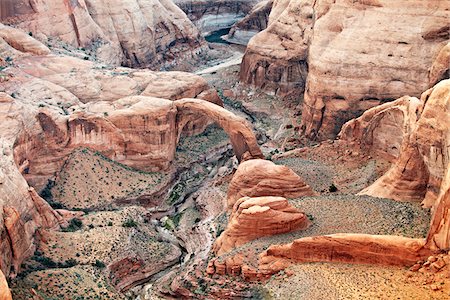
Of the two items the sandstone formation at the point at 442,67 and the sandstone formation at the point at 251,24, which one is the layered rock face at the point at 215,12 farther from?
the sandstone formation at the point at 442,67

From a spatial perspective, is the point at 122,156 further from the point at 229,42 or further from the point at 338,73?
the point at 229,42

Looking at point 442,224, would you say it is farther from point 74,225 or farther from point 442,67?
point 74,225

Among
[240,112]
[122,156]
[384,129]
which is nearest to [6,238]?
[122,156]

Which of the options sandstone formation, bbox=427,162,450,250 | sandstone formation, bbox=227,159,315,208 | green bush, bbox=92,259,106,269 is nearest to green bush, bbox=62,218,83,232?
green bush, bbox=92,259,106,269

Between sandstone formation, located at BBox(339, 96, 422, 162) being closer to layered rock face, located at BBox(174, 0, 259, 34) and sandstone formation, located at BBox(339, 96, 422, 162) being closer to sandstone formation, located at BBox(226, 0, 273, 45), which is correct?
sandstone formation, located at BBox(226, 0, 273, 45)

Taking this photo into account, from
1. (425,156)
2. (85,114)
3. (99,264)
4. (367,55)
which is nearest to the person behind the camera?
(425,156)

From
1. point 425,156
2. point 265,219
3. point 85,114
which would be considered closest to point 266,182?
point 265,219
